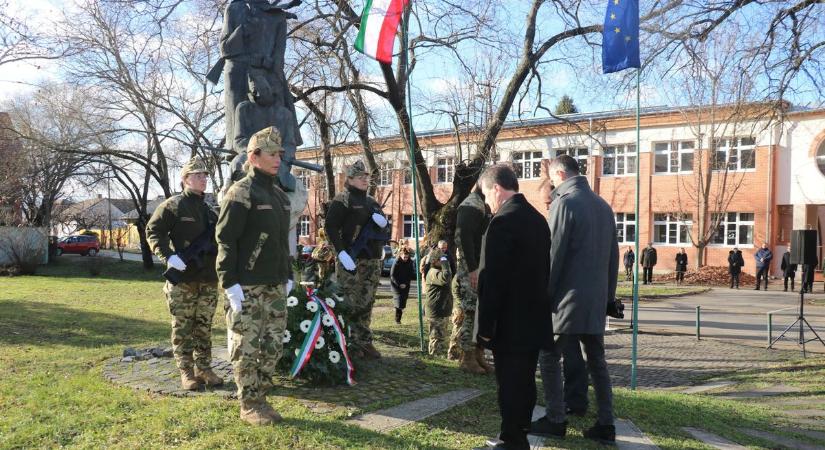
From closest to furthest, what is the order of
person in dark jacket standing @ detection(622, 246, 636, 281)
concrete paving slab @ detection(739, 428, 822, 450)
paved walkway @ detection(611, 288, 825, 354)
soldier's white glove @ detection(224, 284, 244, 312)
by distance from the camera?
soldier's white glove @ detection(224, 284, 244, 312)
concrete paving slab @ detection(739, 428, 822, 450)
paved walkway @ detection(611, 288, 825, 354)
person in dark jacket standing @ detection(622, 246, 636, 281)

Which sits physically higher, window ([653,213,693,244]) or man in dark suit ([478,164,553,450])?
window ([653,213,693,244])

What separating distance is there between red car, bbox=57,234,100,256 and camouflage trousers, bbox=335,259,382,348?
4562 centimetres

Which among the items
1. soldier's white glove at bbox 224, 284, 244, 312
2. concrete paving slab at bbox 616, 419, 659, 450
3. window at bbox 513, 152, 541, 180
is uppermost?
window at bbox 513, 152, 541, 180

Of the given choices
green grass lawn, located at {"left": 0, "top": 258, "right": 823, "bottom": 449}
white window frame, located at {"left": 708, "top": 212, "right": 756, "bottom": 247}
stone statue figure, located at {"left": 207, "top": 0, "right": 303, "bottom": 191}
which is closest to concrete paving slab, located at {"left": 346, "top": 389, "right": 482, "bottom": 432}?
green grass lawn, located at {"left": 0, "top": 258, "right": 823, "bottom": 449}

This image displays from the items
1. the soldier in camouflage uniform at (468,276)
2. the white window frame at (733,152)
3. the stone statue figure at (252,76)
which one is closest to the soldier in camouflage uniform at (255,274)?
the soldier in camouflage uniform at (468,276)

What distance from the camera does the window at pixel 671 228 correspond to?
33844mm

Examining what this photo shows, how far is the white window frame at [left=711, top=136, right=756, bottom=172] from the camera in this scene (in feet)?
104

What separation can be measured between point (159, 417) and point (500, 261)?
275cm

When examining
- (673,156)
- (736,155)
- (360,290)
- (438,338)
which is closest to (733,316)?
(438,338)

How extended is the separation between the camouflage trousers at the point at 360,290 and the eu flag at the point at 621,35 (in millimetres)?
3914

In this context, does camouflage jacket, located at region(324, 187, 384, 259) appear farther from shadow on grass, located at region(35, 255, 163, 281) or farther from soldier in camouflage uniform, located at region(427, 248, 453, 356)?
shadow on grass, located at region(35, 255, 163, 281)

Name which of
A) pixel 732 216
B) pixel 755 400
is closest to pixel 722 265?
pixel 732 216

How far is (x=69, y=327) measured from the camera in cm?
1127

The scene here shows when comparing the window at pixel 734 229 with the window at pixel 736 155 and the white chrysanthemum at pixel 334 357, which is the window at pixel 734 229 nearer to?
the window at pixel 736 155
